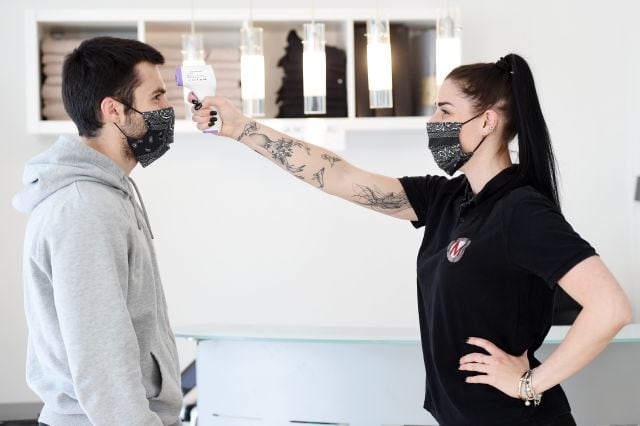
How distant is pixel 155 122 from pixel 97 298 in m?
0.52

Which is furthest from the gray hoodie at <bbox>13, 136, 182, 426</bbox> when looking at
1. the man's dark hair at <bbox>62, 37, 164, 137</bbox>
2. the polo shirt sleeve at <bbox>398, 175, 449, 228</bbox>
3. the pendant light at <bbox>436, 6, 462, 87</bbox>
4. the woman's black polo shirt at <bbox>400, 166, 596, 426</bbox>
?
the pendant light at <bbox>436, 6, 462, 87</bbox>

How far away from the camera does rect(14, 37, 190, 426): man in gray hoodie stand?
1.71 m

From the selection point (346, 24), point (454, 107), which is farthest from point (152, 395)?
point (346, 24)

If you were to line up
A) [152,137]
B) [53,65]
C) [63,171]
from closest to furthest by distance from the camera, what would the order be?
1. [63,171]
2. [152,137]
3. [53,65]

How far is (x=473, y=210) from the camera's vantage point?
6.57 ft

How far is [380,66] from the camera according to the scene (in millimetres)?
3621

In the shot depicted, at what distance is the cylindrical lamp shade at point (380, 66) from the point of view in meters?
A: 3.62

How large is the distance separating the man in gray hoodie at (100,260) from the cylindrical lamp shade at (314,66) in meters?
1.50

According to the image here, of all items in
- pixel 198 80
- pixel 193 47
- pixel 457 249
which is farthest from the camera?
pixel 193 47

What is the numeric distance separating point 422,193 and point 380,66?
1.44 m

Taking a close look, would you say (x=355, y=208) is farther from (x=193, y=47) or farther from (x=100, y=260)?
(x=100, y=260)

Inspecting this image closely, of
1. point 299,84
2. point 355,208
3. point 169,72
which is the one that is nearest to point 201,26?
point 169,72

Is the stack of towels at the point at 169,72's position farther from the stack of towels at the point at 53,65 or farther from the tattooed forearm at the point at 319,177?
the tattooed forearm at the point at 319,177

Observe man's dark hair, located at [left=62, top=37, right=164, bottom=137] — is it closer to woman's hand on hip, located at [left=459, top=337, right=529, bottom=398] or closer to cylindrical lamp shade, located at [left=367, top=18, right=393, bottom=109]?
woman's hand on hip, located at [left=459, top=337, right=529, bottom=398]
